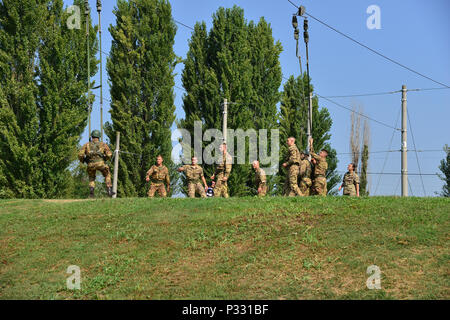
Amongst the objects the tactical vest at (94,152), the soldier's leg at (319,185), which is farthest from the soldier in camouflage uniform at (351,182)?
the tactical vest at (94,152)

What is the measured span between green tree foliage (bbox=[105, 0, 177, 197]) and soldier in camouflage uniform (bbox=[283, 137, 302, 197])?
Answer: 12863 mm

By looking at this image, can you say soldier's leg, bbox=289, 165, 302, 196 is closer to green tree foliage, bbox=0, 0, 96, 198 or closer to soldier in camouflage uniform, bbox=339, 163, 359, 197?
soldier in camouflage uniform, bbox=339, 163, 359, 197

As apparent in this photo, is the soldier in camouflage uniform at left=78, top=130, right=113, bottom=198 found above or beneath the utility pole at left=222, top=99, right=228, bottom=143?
beneath

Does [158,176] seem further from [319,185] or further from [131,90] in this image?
[131,90]

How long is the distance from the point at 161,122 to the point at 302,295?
22.3 metres

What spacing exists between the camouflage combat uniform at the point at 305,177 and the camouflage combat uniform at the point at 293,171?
0.56m

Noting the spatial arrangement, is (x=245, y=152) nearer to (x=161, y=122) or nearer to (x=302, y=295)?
(x=161, y=122)

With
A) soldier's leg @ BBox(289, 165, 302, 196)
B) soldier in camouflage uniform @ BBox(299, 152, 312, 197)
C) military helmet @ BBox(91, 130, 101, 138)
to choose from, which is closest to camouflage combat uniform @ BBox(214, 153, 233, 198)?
soldier's leg @ BBox(289, 165, 302, 196)

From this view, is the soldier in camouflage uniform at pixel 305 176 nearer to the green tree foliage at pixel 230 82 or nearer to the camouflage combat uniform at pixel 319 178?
the camouflage combat uniform at pixel 319 178

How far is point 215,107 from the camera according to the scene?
33062 millimetres

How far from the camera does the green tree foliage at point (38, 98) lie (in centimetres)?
2717

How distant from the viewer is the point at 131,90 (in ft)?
103

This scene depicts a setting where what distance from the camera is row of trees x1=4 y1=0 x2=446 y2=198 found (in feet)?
90.4
